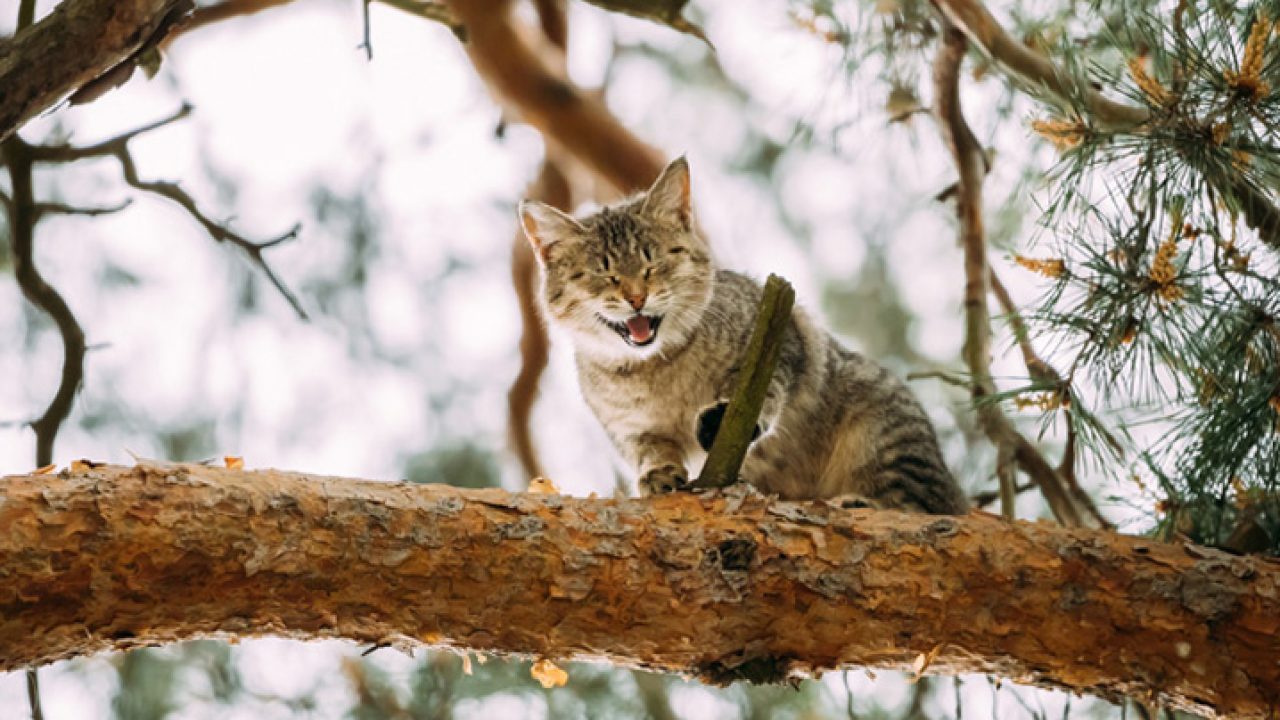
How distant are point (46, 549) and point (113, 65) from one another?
0.88 meters

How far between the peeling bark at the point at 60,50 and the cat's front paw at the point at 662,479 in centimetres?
140

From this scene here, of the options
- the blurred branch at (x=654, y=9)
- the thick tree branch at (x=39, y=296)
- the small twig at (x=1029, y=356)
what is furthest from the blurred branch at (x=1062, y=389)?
the thick tree branch at (x=39, y=296)

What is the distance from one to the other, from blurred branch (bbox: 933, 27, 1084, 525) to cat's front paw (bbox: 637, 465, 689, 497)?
70 centimetres

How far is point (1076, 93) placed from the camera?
8.51 ft

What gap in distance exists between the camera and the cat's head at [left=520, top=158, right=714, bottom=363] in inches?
125

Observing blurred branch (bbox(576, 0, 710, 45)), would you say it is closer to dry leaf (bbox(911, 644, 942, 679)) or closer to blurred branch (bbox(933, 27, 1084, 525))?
blurred branch (bbox(933, 27, 1084, 525))

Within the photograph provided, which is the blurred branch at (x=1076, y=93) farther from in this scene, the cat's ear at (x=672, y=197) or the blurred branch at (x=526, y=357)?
the blurred branch at (x=526, y=357)

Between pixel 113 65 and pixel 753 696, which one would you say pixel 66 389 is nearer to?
pixel 113 65

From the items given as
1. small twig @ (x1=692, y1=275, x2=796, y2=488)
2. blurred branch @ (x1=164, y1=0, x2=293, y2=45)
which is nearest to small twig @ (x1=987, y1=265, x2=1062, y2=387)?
small twig @ (x1=692, y1=275, x2=796, y2=488)

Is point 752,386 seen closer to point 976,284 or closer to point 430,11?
point 976,284

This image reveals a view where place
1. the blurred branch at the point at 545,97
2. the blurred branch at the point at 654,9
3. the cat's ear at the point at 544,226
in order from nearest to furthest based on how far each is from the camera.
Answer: the blurred branch at the point at 654,9
the cat's ear at the point at 544,226
the blurred branch at the point at 545,97

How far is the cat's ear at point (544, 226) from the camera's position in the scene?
3.32 m

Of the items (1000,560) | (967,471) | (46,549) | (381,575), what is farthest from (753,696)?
(46,549)

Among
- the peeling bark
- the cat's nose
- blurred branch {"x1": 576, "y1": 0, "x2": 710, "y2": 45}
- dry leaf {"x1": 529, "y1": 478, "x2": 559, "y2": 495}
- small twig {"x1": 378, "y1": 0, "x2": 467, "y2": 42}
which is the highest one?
small twig {"x1": 378, "y1": 0, "x2": 467, "y2": 42}
